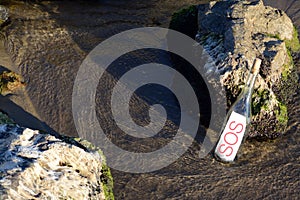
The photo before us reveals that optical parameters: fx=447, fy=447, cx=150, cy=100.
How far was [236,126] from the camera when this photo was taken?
3.69 metres

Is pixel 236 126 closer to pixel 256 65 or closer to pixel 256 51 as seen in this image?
pixel 256 65

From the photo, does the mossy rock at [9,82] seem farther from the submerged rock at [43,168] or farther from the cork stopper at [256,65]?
the cork stopper at [256,65]

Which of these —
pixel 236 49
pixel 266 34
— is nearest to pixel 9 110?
pixel 236 49

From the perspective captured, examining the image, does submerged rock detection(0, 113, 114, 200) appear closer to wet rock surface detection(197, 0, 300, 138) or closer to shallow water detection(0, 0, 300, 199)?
shallow water detection(0, 0, 300, 199)

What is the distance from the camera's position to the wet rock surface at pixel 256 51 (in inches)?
152

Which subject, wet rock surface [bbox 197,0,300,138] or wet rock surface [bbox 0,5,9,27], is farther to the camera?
wet rock surface [bbox 0,5,9,27]

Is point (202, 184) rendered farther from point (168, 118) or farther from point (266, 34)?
point (266, 34)

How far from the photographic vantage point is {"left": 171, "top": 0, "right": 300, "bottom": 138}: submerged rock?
152 inches

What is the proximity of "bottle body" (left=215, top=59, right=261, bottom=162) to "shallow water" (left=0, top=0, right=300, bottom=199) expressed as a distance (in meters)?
0.11

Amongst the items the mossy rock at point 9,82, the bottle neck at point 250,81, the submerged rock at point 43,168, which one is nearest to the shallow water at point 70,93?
the mossy rock at point 9,82

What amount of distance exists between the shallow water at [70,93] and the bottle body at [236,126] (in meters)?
0.11

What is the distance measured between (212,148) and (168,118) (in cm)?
52

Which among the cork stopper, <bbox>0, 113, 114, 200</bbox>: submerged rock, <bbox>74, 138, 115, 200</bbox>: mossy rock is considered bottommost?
<bbox>74, 138, 115, 200</bbox>: mossy rock

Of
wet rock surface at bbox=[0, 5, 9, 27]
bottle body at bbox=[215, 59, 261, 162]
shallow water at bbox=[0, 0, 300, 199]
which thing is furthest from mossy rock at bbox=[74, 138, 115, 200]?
wet rock surface at bbox=[0, 5, 9, 27]
